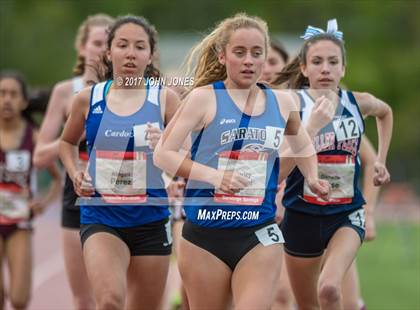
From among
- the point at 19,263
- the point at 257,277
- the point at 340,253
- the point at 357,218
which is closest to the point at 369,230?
the point at 357,218

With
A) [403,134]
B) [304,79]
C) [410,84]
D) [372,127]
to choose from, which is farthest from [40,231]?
[410,84]

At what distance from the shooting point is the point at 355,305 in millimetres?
7266

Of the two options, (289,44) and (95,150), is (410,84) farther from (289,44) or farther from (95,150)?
(95,150)

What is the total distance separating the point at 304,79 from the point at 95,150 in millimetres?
1872

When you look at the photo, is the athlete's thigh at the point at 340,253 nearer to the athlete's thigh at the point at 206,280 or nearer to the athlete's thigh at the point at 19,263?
the athlete's thigh at the point at 206,280

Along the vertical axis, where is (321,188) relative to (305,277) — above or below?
above

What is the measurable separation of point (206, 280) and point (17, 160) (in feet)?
12.1

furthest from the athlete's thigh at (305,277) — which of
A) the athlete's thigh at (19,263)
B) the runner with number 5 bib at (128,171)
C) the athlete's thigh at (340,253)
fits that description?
the athlete's thigh at (19,263)

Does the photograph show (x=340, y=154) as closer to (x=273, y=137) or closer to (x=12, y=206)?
(x=273, y=137)

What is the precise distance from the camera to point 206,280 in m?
5.61

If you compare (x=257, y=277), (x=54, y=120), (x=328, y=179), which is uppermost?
(x=54, y=120)

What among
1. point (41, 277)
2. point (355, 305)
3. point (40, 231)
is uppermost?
point (355, 305)

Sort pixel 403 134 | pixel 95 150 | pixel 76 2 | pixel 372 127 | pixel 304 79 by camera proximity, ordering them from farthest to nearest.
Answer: pixel 76 2 → pixel 403 134 → pixel 372 127 → pixel 304 79 → pixel 95 150

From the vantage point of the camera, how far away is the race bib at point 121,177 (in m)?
6.31
